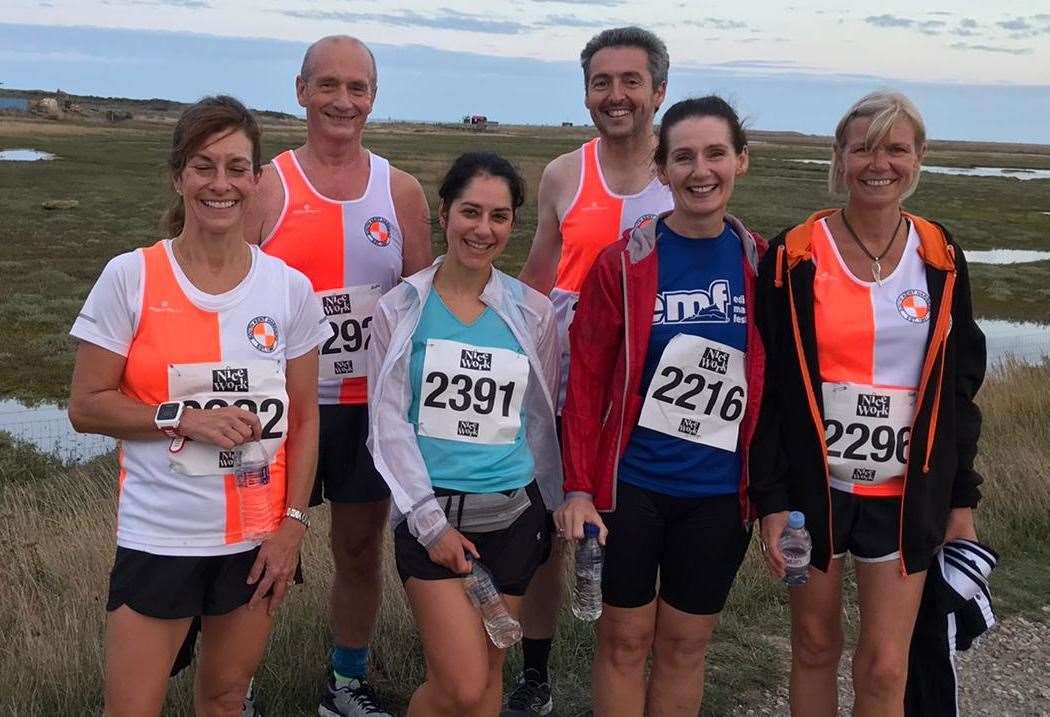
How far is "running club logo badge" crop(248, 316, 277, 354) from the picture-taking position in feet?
9.60

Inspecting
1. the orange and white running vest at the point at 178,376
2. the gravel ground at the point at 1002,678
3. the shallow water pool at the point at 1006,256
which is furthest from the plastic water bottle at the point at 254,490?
the shallow water pool at the point at 1006,256

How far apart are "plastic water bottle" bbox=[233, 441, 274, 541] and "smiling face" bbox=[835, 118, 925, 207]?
2.13 meters

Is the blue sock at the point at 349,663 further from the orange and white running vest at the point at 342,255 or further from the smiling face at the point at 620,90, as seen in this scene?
the smiling face at the point at 620,90

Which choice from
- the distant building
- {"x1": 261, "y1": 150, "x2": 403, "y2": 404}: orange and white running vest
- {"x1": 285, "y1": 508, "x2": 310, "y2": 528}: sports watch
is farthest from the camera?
the distant building

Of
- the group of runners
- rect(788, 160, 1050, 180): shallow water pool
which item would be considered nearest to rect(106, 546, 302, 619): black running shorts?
the group of runners

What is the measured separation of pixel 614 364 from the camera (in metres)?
3.39

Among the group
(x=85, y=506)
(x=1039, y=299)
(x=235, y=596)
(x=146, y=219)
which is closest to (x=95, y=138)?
(x=146, y=219)

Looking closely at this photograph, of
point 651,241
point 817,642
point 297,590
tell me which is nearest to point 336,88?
point 651,241

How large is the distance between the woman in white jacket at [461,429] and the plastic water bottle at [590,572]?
0.16 m

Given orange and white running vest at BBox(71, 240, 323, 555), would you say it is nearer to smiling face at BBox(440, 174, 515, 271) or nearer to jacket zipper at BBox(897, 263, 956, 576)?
smiling face at BBox(440, 174, 515, 271)

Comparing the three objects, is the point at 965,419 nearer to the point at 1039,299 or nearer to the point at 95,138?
the point at 1039,299

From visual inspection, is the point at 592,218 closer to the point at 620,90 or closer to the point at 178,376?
the point at 620,90

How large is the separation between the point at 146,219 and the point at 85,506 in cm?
2401

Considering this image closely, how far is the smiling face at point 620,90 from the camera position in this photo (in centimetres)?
395
